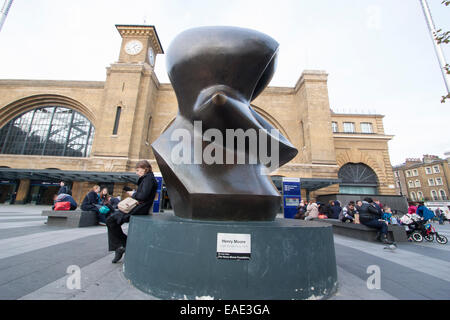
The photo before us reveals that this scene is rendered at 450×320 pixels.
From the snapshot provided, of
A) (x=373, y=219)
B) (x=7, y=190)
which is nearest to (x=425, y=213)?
(x=373, y=219)

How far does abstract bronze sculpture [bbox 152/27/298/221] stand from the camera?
8.81 feet

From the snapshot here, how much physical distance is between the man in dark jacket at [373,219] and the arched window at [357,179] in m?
19.3

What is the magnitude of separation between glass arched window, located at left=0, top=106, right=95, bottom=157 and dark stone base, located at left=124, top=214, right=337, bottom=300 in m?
26.2

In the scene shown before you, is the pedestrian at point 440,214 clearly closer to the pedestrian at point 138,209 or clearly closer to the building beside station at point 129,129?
the building beside station at point 129,129

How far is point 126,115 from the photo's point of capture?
21.0 metres

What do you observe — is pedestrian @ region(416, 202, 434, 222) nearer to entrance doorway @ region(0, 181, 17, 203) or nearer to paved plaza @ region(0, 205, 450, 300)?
paved plaza @ region(0, 205, 450, 300)

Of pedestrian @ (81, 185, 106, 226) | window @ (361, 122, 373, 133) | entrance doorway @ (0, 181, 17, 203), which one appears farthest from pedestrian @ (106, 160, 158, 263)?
window @ (361, 122, 373, 133)

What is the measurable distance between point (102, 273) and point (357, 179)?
2727cm

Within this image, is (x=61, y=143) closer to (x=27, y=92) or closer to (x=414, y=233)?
(x=27, y=92)

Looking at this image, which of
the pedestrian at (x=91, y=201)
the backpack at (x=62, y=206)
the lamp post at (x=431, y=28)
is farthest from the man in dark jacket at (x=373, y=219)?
the backpack at (x=62, y=206)

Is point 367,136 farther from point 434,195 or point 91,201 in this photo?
point 91,201

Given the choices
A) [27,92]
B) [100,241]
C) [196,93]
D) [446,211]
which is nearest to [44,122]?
[27,92]

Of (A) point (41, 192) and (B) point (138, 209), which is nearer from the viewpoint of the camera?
(B) point (138, 209)

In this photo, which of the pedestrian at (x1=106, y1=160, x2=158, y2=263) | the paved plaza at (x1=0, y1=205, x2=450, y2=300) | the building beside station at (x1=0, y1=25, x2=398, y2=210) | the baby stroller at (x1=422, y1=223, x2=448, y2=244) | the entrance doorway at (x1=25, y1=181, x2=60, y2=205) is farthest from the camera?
the entrance doorway at (x1=25, y1=181, x2=60, y2=205)
